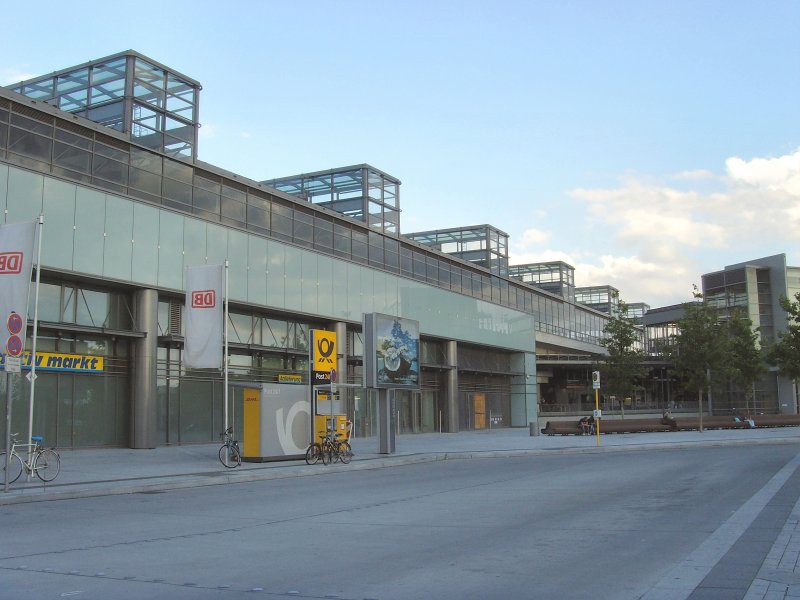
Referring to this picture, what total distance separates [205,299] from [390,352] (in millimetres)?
7800

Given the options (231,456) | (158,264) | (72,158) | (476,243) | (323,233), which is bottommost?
(231,456)

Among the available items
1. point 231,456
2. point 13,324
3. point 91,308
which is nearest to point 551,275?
point 91,308

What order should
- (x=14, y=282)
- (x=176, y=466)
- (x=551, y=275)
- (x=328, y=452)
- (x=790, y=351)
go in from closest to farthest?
1. (x=14, y=282)
2. (x=176, y=466)
3. (x=328, y=452)
4. (x=790, y=351)
5. (x=551, y=275)

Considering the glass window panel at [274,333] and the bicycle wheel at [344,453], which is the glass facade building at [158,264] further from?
the bicycle wheel at [344,453]

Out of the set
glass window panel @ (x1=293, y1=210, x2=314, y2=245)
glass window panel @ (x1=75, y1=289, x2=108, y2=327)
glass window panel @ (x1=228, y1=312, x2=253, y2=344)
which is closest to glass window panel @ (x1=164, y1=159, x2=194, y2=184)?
glass window panel @ (x1=75, y1=289, x2=108, y2=327)

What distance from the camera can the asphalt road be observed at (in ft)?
24.5

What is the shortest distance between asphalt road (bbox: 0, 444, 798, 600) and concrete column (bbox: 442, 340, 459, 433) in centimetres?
3357

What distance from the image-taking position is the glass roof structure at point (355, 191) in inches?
1854

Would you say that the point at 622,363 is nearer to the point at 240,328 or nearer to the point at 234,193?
the point at 240,328

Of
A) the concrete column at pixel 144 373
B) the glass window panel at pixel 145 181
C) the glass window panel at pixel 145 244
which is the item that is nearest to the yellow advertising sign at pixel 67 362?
the concrete column at pixel 144 373

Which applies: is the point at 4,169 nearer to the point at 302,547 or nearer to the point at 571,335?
the point at 302,547

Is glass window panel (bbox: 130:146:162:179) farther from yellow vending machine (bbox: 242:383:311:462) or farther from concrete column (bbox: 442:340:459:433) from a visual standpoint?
concrete column (bbox: 442:340:459:433)

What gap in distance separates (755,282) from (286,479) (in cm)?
6898

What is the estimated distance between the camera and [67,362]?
95.1 feet
